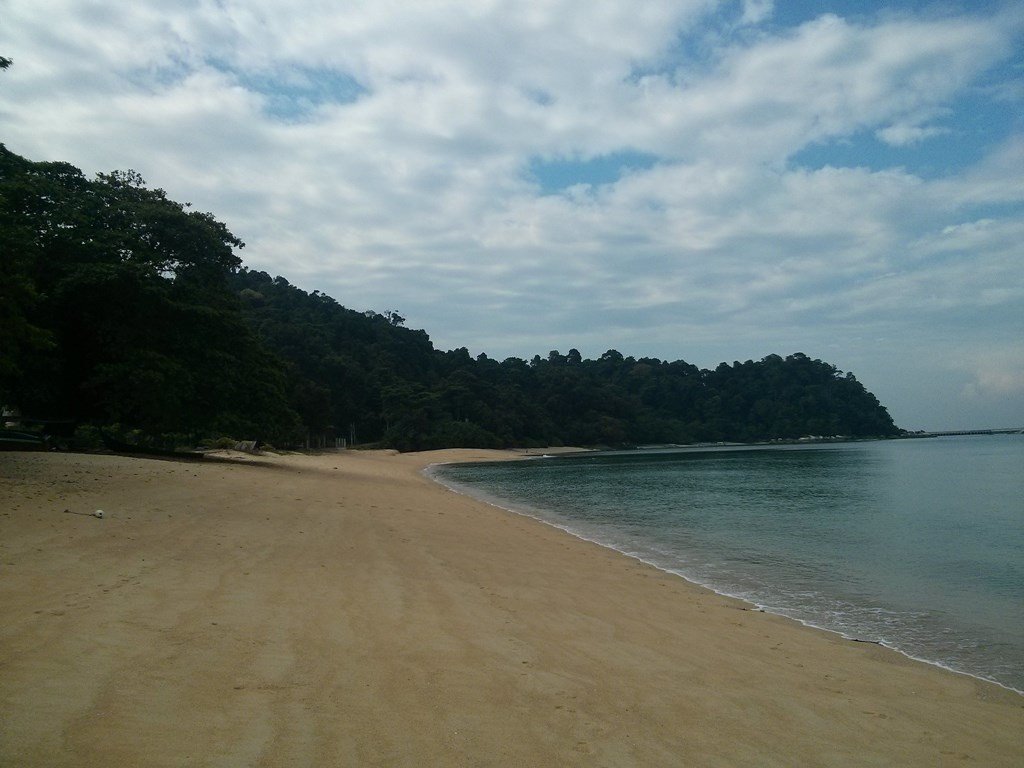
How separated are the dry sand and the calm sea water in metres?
1.48

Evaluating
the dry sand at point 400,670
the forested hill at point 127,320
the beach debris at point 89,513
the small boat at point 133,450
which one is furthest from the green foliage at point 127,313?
the dry sand at point 400,670

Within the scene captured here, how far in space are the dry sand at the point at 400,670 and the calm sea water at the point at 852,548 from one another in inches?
58.3

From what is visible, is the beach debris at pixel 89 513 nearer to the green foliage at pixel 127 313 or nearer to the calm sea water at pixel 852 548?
the calm sea water at pixel 852 548

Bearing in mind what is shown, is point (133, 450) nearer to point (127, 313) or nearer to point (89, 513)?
point (127, 313)

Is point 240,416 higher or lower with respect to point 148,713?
higher

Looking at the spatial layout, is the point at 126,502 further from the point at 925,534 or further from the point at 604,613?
the point at 925,534

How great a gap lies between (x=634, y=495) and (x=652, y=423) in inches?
4599

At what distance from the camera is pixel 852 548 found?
664 inches

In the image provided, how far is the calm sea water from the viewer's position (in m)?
9.37

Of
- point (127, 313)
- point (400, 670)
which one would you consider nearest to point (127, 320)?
point (127, 313)

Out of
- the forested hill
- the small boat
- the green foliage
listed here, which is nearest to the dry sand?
Answer: the forested hill

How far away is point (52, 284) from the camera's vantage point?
23078 millimetres

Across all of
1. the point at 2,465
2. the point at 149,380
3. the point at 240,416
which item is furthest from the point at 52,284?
the point at 2,465

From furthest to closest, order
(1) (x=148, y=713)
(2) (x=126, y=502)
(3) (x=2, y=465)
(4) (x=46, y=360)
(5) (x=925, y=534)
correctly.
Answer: (4) (x=46, y=360) → (5) (x=925, y=534) → (3) (x=2, y=465) → (2) (x=126, y=502) → (1) (x=148, y=713)
